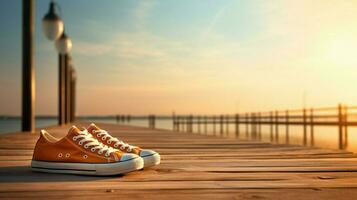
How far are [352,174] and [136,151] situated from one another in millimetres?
1026

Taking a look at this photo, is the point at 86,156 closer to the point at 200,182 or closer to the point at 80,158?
the point at 80,158

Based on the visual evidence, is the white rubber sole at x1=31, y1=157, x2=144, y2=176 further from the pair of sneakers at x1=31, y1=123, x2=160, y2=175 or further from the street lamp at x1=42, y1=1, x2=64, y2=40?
the street lamp at x1=42, y1=1, x2=64, y2=40

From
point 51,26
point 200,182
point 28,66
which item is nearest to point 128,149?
point 200,182

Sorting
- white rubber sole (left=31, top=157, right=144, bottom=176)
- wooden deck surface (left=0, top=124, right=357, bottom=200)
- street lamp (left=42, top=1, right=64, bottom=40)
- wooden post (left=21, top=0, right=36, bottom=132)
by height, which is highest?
street lamp (left=42, top=1, right=64, bottom=40)

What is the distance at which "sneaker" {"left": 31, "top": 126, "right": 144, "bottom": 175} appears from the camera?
195 cm

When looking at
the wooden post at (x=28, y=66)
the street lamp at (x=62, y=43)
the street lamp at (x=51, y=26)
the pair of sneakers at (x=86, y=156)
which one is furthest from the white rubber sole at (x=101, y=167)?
the street lamp at (x=62, y=43)

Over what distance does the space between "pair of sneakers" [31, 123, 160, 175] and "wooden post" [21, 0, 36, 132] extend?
452 cm

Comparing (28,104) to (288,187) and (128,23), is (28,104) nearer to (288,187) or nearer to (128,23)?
(288,187)

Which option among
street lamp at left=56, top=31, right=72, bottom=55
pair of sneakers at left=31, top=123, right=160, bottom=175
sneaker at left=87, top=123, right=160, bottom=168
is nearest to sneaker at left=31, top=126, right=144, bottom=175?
pair of sneakers at left=31, top=123, right=160, bottom=175

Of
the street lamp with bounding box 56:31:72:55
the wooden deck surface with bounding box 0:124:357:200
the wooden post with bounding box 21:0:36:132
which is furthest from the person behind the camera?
the street lamp with bounding box 56:31:72:55

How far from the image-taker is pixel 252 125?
79.8 feet

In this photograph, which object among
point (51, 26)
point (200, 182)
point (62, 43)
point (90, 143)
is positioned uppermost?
point (62, 43)

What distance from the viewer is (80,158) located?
6.57 ft

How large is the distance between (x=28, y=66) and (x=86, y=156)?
15.9 feet
